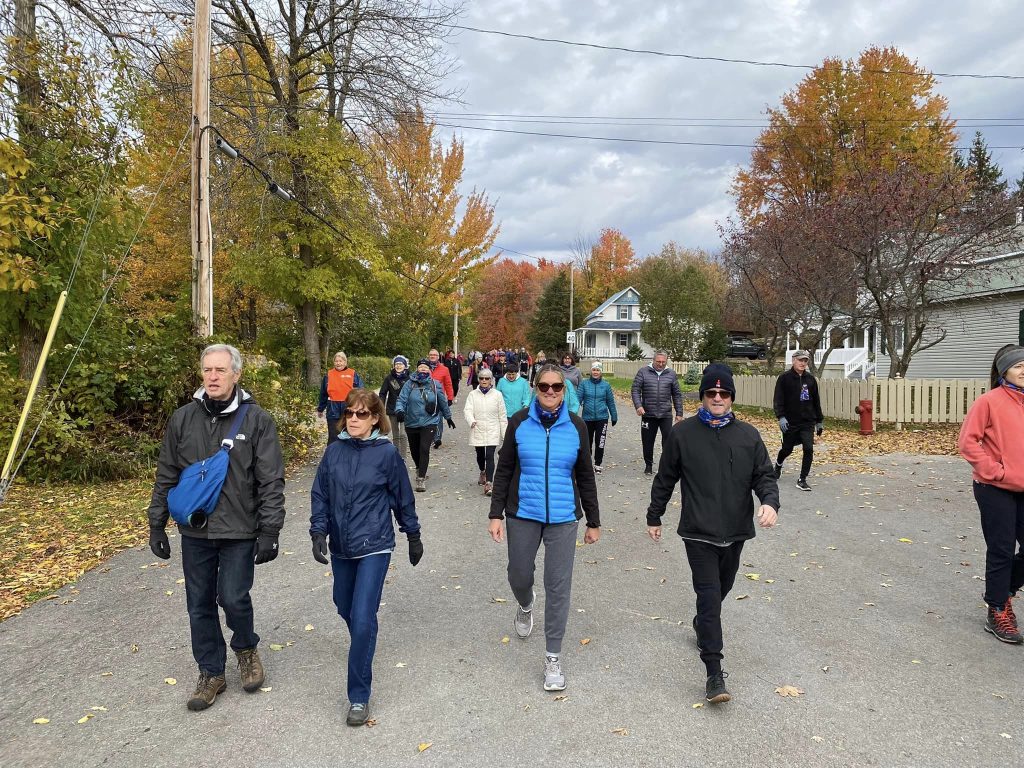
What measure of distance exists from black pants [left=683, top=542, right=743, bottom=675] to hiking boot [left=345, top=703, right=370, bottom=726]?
5.92ft

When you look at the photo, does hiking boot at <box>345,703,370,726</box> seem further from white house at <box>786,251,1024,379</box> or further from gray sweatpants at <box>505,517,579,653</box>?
white house at <box>786,251,1024,379</box>

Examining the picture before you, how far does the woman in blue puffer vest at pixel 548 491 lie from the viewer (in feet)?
13.3

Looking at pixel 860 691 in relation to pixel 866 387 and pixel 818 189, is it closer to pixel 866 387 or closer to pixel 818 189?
pixel 866 387

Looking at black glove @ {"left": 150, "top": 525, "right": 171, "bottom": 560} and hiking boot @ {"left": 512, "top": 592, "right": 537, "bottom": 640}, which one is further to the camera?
hiking boot @ {"left": 512, "top": 592, "right": 537, "bottom": 640}

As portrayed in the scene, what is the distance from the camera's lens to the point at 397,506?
3871 mm

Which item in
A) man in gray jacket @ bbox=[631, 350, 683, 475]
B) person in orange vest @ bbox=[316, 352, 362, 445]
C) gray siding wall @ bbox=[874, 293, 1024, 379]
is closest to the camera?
person in orange vest @ bbox=[316, 352, 362, 445]

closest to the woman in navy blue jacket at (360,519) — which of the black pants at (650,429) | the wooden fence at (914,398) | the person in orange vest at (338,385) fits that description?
the person in orange vest at (338,385)

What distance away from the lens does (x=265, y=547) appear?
140 inches

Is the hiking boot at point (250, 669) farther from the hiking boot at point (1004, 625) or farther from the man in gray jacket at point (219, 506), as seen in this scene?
the hiking boot at point (1004, 625)

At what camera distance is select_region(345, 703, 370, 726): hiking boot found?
3484 millimetres

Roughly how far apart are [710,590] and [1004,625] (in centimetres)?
228

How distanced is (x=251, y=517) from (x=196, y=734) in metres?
1.07

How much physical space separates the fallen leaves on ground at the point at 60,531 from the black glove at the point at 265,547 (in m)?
2.92

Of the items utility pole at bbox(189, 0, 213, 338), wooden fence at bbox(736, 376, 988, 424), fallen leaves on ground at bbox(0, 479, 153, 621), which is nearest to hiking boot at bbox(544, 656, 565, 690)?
fallen leaves on ground at bbox(0, 479, 153, 621)
